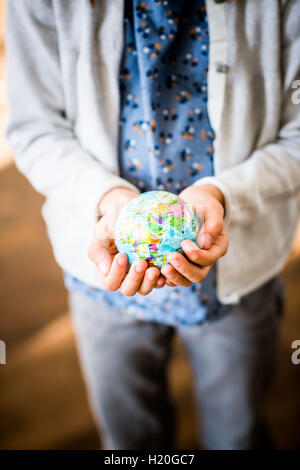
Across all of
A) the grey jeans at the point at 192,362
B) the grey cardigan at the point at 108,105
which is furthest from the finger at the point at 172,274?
the grey jeans at the point at 192,362

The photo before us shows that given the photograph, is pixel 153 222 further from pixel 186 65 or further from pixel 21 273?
pixel 21 273

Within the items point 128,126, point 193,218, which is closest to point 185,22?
point 128,126

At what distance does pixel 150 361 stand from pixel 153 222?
387 mm

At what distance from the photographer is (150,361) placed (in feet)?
2.33

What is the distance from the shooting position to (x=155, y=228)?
43 centimetres

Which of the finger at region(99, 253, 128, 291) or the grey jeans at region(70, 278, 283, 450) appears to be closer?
the finger at region(99, 253, 128, 291)

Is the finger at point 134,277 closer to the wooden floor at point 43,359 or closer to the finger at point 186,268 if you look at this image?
the finger at point 186,268

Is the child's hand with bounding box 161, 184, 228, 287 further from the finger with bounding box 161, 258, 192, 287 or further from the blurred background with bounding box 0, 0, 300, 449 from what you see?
the blurred background with bounding box 0, 0, 300, 449

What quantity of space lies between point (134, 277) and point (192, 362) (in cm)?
43

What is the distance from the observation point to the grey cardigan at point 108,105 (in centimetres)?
48

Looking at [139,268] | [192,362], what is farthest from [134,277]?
[192,362]

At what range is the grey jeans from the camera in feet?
2.17

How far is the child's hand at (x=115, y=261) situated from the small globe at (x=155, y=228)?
20 mm

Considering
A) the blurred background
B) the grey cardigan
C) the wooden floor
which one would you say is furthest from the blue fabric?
the wooden floor
